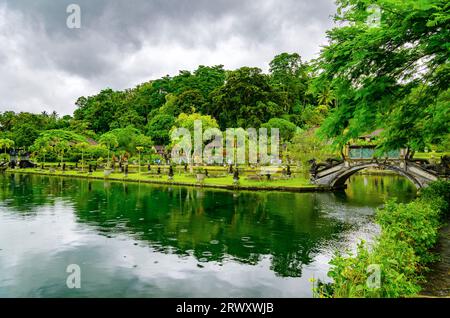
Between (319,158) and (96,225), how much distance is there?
22226 millimetres

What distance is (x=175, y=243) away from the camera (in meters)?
13.3

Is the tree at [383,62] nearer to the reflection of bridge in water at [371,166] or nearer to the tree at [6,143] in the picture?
the reflection of bridge in water at [371,166]

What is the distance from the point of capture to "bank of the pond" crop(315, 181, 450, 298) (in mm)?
4840

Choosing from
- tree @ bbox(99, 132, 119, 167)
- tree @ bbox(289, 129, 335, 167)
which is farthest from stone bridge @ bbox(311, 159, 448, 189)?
tree @ bbox(99, 132, 119, 167)

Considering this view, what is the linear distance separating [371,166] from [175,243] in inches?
816

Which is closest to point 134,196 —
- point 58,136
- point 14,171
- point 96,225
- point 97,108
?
point 96,225

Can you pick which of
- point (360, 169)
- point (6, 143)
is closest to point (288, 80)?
point (360, 169)

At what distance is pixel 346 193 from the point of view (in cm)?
2878

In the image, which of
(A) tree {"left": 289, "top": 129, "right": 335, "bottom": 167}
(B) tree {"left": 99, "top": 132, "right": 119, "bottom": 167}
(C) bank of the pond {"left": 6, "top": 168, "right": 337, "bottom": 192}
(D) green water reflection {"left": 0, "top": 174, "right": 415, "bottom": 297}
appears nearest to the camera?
(D) green water reflection {"left": 0, "top": 174, "right": 415, "bottom": 297}

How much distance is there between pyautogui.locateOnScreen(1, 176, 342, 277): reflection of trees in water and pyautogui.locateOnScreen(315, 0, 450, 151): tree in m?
5.30

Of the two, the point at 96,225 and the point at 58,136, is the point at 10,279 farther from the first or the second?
the point at 58,136

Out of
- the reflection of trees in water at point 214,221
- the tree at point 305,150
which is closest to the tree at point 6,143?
the reflection of trees in water at point 214,221

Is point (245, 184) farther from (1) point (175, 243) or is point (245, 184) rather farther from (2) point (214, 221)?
(1) point (175, 243)

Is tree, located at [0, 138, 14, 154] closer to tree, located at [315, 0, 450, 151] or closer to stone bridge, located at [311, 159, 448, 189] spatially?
stone bridge, located at [311, 159, 448, 189]
